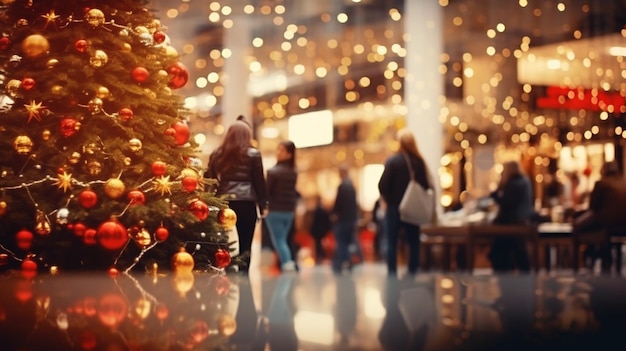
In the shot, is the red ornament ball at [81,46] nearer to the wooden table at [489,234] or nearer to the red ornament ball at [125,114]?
the red ornament ball at [125,114]

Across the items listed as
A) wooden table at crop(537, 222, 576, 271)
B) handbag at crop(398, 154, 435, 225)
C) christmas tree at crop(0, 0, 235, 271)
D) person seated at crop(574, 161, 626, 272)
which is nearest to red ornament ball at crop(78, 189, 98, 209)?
christmas tree at crop(0, 0, 235, 271)

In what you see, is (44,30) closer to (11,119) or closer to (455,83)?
(11,119)

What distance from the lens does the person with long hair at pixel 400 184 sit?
992 centimetres

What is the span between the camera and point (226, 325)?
4980mm

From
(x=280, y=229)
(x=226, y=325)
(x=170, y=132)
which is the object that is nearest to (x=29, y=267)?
(x=170, y=132)

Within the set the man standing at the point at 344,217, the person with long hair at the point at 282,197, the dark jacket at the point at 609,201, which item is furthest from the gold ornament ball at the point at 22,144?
the man standing at the point at 344,217

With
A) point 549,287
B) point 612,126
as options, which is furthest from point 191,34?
point 549,287

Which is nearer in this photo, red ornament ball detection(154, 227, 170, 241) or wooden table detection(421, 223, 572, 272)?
red ornament ball detection(154, 227, 170, 241)

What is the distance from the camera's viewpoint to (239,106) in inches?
701

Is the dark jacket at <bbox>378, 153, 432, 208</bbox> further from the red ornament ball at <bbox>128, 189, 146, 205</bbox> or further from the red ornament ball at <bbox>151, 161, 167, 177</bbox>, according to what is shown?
the red ornament ball at <bbox>128, 189, 146, 205</bbox>

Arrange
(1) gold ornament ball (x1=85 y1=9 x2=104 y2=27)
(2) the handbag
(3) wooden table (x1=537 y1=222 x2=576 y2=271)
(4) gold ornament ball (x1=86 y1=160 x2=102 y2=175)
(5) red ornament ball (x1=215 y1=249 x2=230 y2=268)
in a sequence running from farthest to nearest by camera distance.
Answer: (3) wooden table (x1=537 y1=222 x2=576 y2=271) < (2) the handbag < (5) red ornament ball (x1=215 y1=249 x2=230 y2=268) < (1) gold ornament ball (x1=85 y1=9 x2=104 y2=27) < (4) gold ornament ball (x1=86 y1=160 x2=102 y2=175)

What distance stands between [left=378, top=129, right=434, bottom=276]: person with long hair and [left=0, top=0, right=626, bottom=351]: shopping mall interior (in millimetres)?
412

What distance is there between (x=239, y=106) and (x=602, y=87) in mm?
6644

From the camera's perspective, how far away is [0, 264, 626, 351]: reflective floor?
443 centimetres
